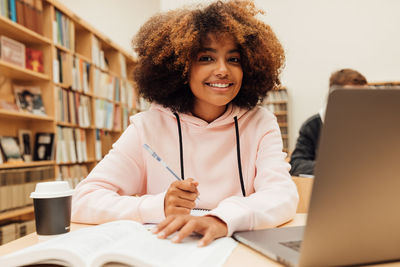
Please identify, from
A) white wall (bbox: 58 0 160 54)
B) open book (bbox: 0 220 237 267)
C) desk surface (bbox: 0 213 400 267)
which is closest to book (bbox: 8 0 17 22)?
desk surface (bbox: 0 213 400 267)

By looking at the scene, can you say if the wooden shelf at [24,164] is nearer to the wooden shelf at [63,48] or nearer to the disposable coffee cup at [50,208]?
the wooden shelf at [63,48]

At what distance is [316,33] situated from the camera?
6238mm

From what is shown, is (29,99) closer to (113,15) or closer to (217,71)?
(217,71)

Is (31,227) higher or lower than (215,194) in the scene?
lower

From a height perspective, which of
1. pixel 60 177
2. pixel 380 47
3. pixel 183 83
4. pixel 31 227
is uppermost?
pixel 380 47

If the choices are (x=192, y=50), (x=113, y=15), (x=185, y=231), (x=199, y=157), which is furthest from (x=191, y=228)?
(x=113, y=15)

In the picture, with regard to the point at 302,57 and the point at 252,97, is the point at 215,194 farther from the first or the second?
the point at 302,57

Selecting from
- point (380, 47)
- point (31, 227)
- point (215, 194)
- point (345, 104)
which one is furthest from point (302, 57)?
point (345, 104)

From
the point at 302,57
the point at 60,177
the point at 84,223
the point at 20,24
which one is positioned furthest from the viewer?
the point at 302,57

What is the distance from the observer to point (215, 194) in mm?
1166

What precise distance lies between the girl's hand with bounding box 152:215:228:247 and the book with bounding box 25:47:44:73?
8.98 feet

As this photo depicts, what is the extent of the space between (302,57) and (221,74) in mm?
5654

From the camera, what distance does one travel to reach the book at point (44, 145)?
2998 millimetres

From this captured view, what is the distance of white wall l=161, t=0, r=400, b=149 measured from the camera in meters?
5.89
